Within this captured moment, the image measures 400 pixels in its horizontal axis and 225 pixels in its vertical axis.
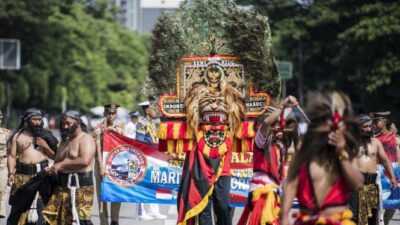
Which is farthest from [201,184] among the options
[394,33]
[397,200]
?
[394,33]

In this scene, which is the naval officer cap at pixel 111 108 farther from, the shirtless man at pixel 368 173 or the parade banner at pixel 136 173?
the shirtless man at pixel 368 173

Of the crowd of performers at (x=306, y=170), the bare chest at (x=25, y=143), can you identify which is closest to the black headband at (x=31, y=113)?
the bare chest at (x=25, y=143)

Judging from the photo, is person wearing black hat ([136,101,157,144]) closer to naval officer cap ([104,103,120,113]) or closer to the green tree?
naval officer cap ([104,103,120,113])

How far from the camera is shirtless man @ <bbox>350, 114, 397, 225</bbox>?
12211mm

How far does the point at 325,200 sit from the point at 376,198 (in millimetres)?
5146

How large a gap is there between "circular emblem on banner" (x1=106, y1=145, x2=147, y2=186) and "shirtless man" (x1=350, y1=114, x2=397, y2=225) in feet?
12.3

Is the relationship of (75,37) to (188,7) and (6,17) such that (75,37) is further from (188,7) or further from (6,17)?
(188,7)

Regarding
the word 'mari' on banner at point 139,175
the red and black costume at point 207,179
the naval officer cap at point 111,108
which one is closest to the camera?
the red and black costume at point 207,179

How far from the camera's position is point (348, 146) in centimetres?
769

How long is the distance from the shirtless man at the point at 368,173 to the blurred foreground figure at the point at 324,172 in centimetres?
446

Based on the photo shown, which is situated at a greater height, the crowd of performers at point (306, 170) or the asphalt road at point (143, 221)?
the crowd of performers at point (306, 170)

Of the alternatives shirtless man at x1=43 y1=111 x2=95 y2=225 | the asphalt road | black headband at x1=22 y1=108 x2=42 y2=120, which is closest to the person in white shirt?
the asphalt road

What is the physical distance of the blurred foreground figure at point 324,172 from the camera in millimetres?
7578

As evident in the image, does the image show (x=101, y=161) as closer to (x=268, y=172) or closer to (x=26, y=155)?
(x=26, y=155)
